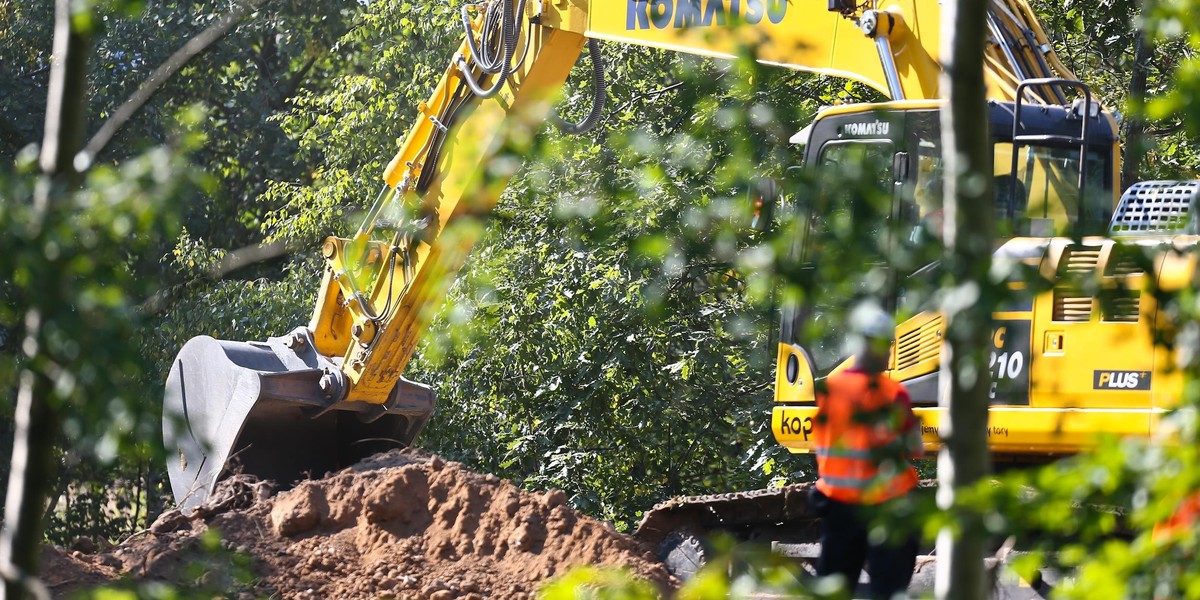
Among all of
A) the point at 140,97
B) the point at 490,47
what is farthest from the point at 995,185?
the point at 140,97

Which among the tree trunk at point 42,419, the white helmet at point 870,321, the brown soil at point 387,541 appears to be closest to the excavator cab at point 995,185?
the brown soil at point 387,541

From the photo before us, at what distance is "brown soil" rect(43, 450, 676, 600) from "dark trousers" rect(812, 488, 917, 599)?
6.47ft

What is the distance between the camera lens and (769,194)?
132 inches

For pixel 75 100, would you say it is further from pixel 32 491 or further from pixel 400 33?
pixel 400 33

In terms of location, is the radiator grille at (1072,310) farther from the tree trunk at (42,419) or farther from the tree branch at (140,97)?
the tree trunk at (42,419)

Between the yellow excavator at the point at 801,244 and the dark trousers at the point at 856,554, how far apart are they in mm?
871

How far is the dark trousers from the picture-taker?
5684 mm

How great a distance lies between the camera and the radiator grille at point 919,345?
6.97 m

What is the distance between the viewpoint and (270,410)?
32.8 feet

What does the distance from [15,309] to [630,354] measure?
400 inches

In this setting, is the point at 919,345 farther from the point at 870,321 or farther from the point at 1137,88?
the point at 1137,88

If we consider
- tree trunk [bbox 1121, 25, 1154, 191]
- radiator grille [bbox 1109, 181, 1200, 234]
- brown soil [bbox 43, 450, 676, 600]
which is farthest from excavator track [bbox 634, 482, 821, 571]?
tree trunk [bbox 1121, 25, 1154, 191]

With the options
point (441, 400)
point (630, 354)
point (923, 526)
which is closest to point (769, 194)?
point (923, 526)

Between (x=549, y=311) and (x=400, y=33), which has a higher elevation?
(x=400, y=33)
